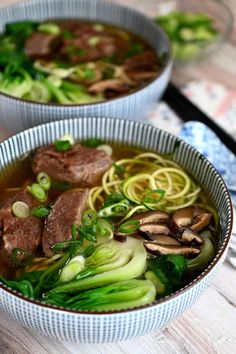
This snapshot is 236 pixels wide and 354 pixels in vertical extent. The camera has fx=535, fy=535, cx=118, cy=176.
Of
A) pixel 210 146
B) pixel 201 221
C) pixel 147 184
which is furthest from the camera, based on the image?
pixel 210 146

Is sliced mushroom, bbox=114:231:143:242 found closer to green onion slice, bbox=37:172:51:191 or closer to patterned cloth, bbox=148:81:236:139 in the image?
green onion slice, bbox=37:172:51:191

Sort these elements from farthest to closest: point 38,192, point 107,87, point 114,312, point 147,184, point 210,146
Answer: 1. point 107,87
2. point 210,146
3. point 147,184
4. point 38,192
5. point 114,312

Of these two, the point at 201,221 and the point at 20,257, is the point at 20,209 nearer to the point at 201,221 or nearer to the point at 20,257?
the point at 20,257

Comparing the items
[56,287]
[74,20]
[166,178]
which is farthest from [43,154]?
[74,20]

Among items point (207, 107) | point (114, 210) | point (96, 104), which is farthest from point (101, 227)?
point (207, 107)

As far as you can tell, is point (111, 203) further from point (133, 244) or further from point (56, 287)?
point (56, 287)

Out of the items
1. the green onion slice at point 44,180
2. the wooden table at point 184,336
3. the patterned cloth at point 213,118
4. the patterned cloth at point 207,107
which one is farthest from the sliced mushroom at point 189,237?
the patterned cloth at point 207,107
